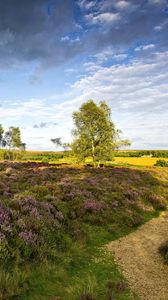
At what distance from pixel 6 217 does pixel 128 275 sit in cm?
496

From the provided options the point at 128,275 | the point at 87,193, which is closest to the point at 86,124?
the point at 87,193

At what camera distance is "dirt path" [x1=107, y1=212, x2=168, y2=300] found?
30.3ft

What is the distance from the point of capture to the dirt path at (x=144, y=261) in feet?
30.3

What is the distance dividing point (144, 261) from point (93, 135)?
47.3 meters

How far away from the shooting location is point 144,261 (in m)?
11.6

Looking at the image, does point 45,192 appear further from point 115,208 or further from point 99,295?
point 99,295

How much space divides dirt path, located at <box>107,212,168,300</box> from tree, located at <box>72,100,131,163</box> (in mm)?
40581

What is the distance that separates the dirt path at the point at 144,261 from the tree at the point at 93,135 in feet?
133

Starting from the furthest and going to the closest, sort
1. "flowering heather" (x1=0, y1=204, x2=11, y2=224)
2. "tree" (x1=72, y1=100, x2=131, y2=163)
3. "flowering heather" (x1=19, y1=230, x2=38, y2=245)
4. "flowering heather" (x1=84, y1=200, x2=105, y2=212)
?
1. "tree" (x1=72, y1=100, x2=131, y2=163)
2. "flowering heather" (x1=84, y1=200, x2=105, y2=212)
3. "flowering heather" (x1=0, y1=204, x2=11, y2=224)
4. "flowering heather" (x1=19, y1=230, x2=38, y2=245)

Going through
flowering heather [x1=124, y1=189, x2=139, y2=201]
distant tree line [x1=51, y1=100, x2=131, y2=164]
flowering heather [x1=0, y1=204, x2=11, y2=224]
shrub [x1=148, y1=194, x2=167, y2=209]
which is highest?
distant tree line [x1=51, y1=100, x2=131, y2=164]

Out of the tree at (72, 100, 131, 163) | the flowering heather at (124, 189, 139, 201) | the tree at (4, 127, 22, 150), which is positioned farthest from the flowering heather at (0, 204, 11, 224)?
the tree at (4, 127, 22, 150)

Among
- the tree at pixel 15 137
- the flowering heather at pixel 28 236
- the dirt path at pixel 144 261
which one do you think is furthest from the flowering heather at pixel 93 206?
the tree at pixel 15 137

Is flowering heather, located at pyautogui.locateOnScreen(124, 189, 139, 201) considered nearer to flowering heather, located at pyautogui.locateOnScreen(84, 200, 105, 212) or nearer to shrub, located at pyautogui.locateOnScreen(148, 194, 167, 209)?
shrub, located at pyautogui.locateOnScreen(148, 194, 167, 209)

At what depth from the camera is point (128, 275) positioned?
10.2 m
